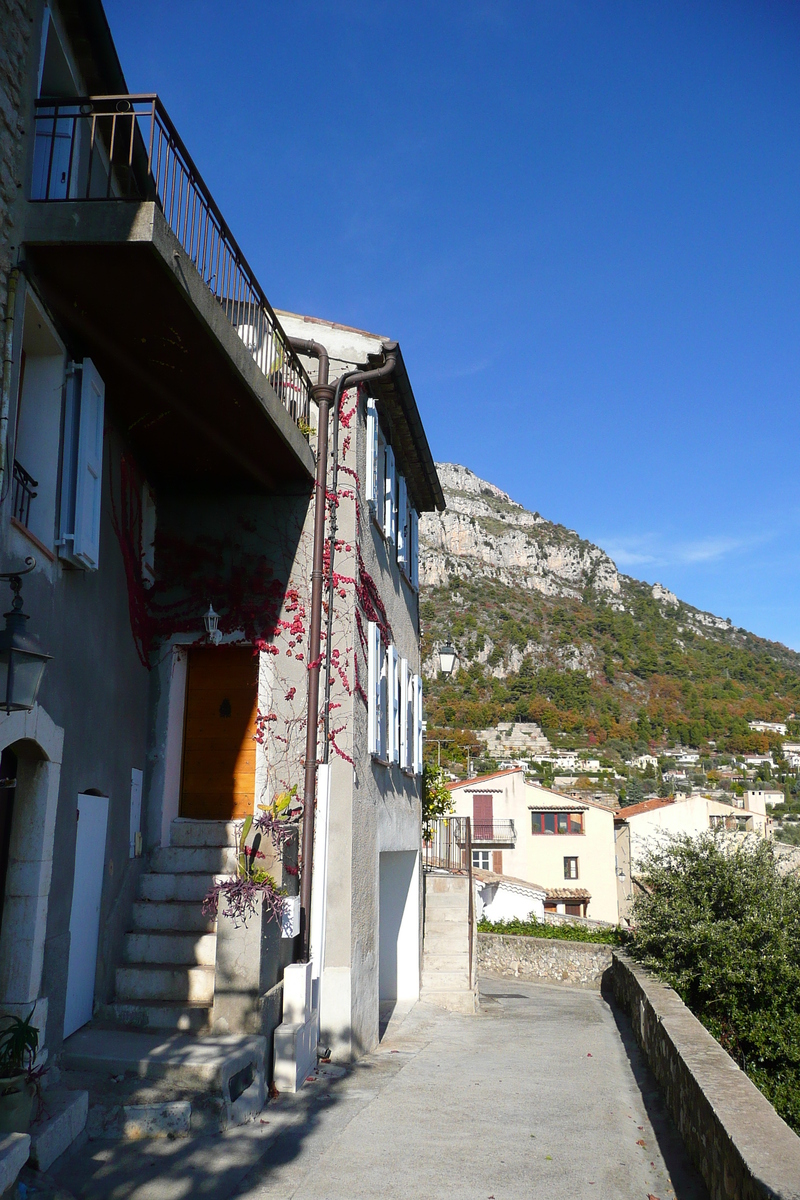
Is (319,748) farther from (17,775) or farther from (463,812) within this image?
(463,812)

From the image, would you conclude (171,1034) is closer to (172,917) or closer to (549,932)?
(172,917)

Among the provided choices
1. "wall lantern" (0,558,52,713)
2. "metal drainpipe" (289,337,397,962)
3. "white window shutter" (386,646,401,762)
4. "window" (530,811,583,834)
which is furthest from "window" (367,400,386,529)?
"window" (530,811,583,834)

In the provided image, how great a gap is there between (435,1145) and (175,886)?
3087mm

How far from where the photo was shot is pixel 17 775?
5754 millimetres

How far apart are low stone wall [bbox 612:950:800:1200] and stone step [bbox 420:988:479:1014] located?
4609 mm

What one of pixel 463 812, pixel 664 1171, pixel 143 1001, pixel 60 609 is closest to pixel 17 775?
pixel 60 609

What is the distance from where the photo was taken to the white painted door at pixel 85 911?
6434 mm

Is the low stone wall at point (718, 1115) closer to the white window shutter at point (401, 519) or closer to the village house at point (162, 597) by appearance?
the village house at point (162, 597)

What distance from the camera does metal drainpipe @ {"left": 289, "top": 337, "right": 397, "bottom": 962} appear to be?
311 inches

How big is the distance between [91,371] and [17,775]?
270cm

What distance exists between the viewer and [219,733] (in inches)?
352

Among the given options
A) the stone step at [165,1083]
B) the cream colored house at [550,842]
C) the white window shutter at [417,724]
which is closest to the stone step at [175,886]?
the stone step at [165,1083]

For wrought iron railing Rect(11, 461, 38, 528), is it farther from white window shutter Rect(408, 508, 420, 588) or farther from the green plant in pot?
white window shutter Rect(408, 508, 420, 588)

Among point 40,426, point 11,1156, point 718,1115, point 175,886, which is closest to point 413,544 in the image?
point 175,886
